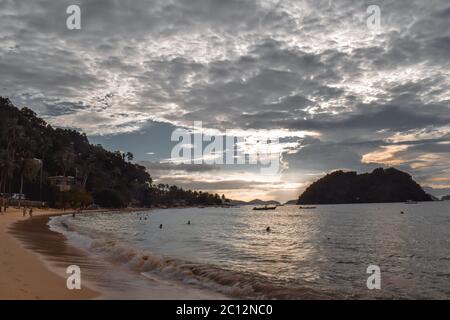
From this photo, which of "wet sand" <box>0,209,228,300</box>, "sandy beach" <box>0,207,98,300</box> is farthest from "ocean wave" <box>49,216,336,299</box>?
"sandy beach" <box>0,207,98,300</box>

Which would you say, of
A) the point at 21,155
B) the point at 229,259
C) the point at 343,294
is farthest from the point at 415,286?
the point at 21,155

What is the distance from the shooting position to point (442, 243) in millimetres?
38562

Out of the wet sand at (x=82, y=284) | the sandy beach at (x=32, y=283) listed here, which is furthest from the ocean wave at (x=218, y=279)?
the sandy beach at (x=32, y=283)

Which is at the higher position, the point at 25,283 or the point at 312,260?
the point at 25,283

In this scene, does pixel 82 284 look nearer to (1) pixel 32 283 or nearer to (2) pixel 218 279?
(1) pixel 32 283

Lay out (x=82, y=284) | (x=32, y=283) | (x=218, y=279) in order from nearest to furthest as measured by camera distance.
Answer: (x=32, y=283) < (x=82, y=284) < (x=218, y=279)

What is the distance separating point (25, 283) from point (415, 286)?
16.4 m

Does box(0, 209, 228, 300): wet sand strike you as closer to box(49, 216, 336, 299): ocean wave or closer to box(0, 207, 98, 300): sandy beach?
box(0, 207, 98, 300): sandy beach

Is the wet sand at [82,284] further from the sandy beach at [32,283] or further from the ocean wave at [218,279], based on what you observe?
the ocean wave at [218,279]

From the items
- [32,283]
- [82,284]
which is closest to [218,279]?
[82,284]

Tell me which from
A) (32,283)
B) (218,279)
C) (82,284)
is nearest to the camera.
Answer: (32,283)
